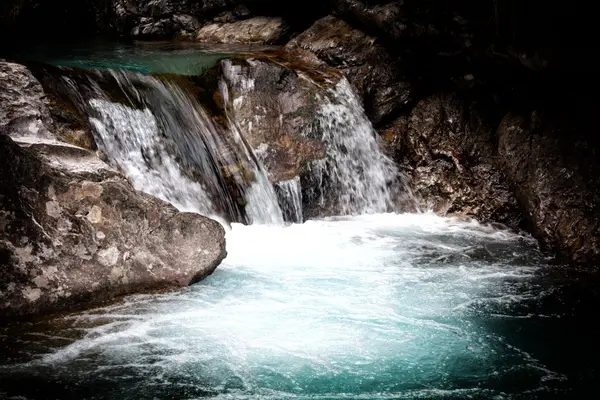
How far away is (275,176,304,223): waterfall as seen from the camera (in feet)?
25.3

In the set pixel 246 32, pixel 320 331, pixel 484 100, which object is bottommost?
pixel 320 331

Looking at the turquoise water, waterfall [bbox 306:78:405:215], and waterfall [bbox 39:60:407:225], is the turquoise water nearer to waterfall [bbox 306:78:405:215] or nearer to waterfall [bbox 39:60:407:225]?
waterfall [bbox 39:60:407:225]

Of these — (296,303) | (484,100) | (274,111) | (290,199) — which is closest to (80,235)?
(296,303)

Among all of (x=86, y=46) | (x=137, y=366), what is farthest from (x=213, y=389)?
(x=86, y=46)

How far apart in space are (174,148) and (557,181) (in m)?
5.05

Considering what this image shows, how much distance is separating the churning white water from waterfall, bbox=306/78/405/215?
5.79 feet

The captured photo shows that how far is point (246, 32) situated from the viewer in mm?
13250

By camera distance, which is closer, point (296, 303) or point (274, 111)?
point (296, 303)

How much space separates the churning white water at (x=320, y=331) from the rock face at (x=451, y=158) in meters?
1.84

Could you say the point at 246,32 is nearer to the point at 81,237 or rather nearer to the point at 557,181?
the point at 557,181

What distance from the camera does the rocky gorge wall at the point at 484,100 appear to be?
21.1ft

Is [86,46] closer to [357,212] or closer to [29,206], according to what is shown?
[357,212]

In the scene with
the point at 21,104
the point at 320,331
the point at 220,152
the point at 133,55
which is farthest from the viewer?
the point at 133,55

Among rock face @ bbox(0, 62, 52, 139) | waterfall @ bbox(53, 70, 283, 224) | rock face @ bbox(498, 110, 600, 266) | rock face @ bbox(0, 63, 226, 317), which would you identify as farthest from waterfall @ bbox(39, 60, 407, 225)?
rock face @ bbox(498, 110, 600, 266)
